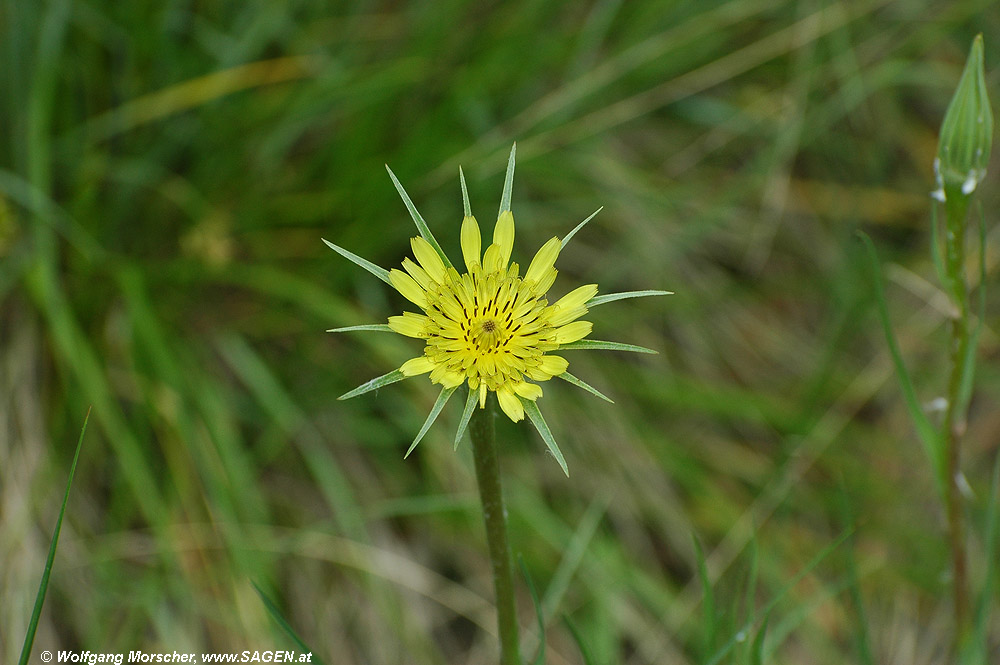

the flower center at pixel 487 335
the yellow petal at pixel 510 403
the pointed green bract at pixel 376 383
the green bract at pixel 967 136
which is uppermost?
the green bract at pixel 967 136

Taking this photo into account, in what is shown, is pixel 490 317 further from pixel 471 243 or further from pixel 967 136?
pixel 967 136

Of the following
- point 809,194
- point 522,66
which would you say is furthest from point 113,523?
point 809,194

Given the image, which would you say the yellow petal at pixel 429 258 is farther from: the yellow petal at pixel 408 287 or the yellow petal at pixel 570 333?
the yellow petal at pixel 570 333

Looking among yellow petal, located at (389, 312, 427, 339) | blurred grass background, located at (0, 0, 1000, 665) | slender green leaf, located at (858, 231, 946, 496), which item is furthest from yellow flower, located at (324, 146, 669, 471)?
blurred grass background, located at (0, 0, 1000, 665)

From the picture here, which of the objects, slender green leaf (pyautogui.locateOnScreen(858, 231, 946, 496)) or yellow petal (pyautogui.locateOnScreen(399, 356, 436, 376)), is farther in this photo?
slender green leaf (pyautogui.locateOnScreen(858, 231, 946, 496))

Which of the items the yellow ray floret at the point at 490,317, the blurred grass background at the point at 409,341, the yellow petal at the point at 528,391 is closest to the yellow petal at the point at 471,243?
the yellow ray floret at the point at 490,317

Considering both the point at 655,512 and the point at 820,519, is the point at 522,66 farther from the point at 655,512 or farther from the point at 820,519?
the point at 820,519

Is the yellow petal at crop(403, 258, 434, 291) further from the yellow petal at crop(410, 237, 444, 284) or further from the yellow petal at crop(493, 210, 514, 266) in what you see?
the yellow petal at crop(493, 210, 514, 266)
